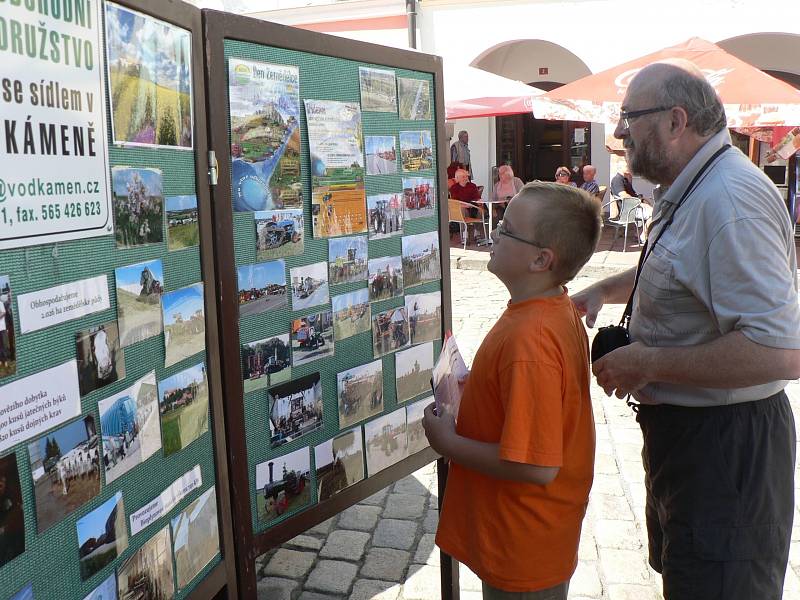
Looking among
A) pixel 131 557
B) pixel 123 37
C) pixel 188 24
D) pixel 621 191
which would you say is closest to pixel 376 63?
pixel 188 24

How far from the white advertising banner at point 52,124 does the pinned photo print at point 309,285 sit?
73cm

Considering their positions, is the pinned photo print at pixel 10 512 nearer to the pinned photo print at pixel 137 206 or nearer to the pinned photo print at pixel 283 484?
the pinned photo print at pixel 137 206

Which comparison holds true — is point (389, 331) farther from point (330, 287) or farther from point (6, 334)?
point (6, 334)

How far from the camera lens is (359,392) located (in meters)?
2.69

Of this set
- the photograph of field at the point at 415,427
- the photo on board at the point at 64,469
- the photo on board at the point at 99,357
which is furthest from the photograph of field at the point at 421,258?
the photo on board at the point at 64,469

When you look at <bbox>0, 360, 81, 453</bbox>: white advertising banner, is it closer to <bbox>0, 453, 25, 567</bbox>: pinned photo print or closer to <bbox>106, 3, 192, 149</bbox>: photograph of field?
<bbox>0, 453, 25, 567</bbox>: pinned photo print

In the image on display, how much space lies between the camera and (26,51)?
1.49 metres

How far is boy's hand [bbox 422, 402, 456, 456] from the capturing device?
85.1 inches

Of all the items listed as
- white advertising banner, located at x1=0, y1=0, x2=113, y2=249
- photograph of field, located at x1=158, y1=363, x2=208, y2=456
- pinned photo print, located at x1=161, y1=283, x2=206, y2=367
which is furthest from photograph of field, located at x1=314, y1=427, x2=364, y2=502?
white advertising banner, located at x1=0, y1=0, x2=113, y2=249

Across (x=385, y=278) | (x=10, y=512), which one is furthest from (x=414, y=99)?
(x=10, y=512)

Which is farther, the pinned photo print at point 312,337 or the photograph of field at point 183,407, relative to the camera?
the pinned photo print at point 312,337

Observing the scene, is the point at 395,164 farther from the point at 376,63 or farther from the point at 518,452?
the point at 518,452

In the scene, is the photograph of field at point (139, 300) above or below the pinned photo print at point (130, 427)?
above

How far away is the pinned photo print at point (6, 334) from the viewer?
149 cm
